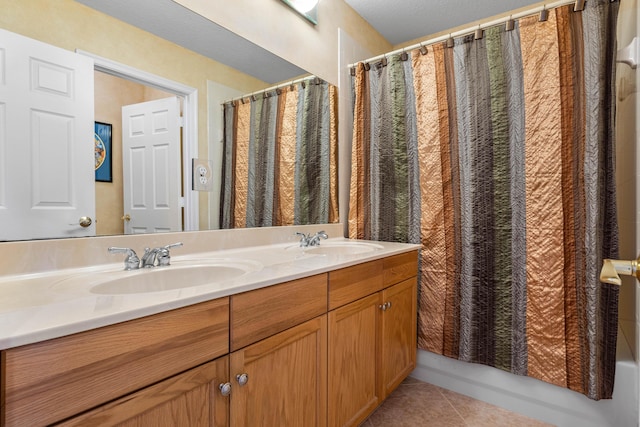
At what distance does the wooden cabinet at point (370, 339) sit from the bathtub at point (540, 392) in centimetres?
23

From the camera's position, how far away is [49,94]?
94cm

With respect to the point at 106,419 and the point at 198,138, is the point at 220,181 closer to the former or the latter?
the point at 198,138

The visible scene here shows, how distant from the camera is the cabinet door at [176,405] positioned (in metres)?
0.62

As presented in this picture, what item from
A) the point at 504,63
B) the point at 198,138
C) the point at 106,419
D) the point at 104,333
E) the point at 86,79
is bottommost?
the point at 106,419

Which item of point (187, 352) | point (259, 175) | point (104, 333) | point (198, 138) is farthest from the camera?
point (259, 175)

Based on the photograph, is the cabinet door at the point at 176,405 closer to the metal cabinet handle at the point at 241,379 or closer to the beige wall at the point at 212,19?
the metal cabinet handle at the point at 241,379

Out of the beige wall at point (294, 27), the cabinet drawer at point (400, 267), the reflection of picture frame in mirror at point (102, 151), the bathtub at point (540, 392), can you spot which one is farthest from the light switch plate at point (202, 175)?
the bathtub at point (540, 392)

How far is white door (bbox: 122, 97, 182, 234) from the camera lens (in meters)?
1.14

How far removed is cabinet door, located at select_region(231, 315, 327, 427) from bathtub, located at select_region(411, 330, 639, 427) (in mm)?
1036

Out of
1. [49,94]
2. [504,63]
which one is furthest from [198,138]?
[504,63]

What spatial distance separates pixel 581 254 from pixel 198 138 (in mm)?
1759

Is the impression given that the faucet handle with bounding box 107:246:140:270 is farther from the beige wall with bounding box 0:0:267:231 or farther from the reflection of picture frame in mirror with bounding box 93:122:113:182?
the beige wall with bounding box 0:0:267:231

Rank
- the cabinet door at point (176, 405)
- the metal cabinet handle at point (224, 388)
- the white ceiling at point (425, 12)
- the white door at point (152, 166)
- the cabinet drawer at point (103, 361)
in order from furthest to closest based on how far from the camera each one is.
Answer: the white ceiling at point (425, 12) < the white door at point (152, 166) < the metal cabinet handle at point (224, 388) < the cabinet door at point (176, 405) < the cabinet drawer at point (103, 361)

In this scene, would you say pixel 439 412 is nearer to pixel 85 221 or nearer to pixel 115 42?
pixel 85 221
